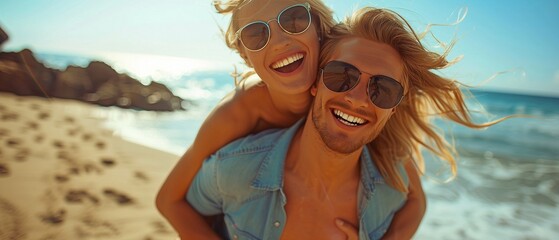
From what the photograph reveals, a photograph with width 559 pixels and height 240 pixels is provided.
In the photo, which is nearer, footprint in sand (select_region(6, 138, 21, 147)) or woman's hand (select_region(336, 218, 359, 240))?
woman's hand (select_region(336, 218, 359, 240))

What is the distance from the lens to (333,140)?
2592 millimetres

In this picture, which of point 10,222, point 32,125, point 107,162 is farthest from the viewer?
point 32,125

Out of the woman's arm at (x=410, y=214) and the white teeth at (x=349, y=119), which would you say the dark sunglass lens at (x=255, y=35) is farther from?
the woman's arm at (x=410, y=214)

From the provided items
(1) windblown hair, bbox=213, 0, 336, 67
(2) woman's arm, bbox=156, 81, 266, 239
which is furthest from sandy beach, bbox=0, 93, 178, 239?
(1) windblown hair, bbox=213, 0, 336, 67

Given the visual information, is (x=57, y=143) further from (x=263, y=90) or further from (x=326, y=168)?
(x=326, y=168)

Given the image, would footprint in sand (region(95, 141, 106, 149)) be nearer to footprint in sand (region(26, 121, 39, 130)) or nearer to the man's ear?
footprint in sand (region(26, 121, 39, 130))

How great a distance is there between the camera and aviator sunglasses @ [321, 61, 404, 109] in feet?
8.12

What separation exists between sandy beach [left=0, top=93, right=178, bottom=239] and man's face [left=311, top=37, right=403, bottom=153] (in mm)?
2443

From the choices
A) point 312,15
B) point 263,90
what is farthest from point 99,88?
point 312,15

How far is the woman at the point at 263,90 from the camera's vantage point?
262 cm

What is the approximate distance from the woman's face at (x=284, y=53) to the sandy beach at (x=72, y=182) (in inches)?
91.6

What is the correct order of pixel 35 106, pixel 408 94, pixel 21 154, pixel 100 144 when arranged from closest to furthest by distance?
pixel 408 94
pixel 21 154
pixel 100 144
pixel 35 106

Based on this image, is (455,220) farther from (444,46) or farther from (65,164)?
(65,164)

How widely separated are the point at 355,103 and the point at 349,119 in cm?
11
